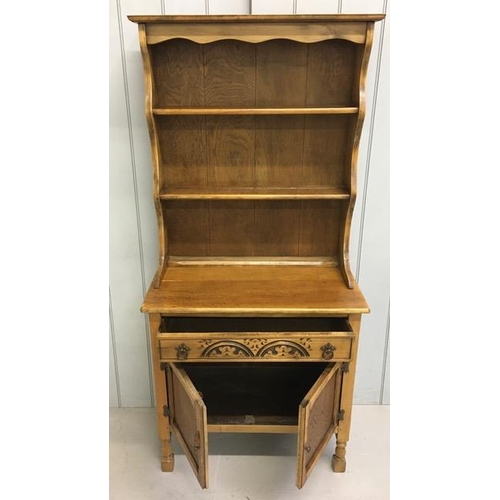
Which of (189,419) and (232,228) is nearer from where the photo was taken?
(189,419)

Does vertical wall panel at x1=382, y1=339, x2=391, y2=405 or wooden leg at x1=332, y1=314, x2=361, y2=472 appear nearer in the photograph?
wooden leg at x1=332, y1=314, x2=361, y2=472

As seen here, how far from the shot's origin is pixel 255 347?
6.02ft

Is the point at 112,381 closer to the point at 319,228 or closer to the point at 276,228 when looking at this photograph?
the point at 276,228

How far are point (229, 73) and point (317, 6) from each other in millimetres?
409

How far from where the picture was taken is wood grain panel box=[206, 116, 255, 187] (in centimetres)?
199

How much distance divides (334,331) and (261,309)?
32cm

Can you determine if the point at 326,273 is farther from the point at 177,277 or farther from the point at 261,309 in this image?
the point at 177,277

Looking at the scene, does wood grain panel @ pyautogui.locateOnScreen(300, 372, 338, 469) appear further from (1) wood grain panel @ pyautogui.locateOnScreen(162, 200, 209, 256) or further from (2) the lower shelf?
(1) wood grain panel @ pyautogui.locateOnScreen(162, 200, 209, 256)

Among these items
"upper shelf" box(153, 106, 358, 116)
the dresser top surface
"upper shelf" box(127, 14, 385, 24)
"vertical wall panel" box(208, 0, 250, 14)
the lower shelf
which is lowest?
the lower shelf

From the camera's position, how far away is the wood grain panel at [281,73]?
1887 millimetres

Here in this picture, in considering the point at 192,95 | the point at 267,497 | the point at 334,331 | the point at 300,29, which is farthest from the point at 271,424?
the point at 300,29

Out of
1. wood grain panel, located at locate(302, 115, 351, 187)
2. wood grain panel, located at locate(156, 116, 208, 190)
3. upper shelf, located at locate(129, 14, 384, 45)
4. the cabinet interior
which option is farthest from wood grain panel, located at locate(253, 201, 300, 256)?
upper shelf, located at locate(129, 14, 384, 45)

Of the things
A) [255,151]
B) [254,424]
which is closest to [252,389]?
[254,424]

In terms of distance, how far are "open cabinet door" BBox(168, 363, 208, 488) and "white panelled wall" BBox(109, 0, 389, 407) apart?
491 mm
